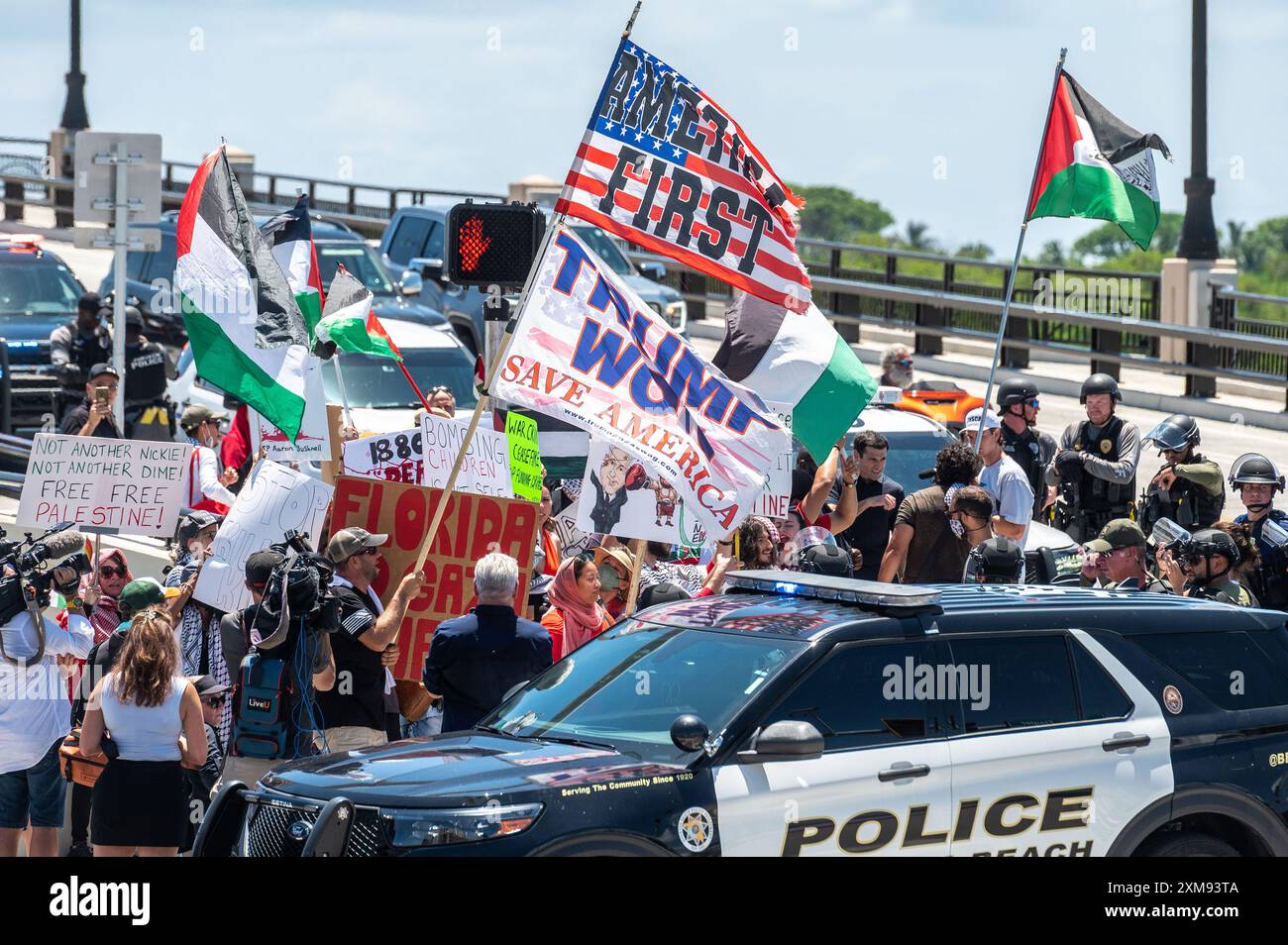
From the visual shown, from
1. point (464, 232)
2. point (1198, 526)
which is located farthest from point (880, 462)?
point (464, 232)

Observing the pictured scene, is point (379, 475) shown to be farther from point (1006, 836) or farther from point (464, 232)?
point (1006, 836)

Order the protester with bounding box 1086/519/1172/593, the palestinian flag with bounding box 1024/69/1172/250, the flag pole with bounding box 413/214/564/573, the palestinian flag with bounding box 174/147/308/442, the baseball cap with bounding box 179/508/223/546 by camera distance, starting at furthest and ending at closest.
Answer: the palestinian flag with bounding box 1024/69/1172/250 → the palestinian flag with bounding box 174/147/308/442 → the baseball cap with bounding box 179/508/223/546 → the protester with bounding box 1086/519/1172/593 → the flag pole with bounding box 413/214/564/573

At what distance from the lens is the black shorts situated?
7.93 metres

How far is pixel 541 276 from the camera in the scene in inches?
366

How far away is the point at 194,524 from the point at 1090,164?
260 inches

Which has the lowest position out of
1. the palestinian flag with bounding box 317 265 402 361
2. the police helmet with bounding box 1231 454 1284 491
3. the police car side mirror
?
the police car side mirror

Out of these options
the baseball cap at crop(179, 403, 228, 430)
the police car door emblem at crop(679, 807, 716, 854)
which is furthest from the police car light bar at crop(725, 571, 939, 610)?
the baseball cap at crop(179, 403, 228, 430)

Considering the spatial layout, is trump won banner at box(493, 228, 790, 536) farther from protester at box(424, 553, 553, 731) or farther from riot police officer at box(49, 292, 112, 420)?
riot police officer at box(49, 292, 112, 420)

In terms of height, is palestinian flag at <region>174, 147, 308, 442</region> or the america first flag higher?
the america first flag

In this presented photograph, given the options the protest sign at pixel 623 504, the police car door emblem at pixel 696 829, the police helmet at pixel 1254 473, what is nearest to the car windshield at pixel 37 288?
the protest sign at pixel 623 504

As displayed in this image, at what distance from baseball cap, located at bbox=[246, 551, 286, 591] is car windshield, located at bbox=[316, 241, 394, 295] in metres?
13.4

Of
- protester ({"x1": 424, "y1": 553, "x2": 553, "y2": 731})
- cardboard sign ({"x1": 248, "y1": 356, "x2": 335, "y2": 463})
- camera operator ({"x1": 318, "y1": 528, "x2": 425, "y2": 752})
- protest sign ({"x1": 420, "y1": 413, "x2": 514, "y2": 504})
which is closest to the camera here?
protester ({"x1": 424, "y1": 553, "x2": 553, "y2": 731})

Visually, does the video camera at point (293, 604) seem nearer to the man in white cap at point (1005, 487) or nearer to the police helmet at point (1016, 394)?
the man in white cap at point (1005, 487)

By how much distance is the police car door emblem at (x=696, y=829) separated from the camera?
21.9 ft
